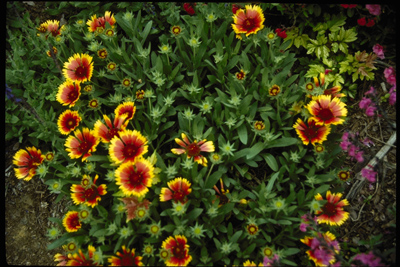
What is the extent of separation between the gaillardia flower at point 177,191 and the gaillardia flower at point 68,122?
73 cm

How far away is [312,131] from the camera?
204cm

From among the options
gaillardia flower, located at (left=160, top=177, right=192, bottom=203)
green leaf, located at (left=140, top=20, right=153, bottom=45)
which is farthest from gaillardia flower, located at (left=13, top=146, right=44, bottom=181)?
green leaf, located at (left=140, top=20, right=153, bottom=45)

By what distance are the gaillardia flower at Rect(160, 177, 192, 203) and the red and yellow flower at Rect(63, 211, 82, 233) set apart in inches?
20.0

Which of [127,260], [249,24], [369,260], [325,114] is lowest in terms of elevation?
[127,260]

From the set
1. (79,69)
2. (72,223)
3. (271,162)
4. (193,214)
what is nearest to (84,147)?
(72,223)

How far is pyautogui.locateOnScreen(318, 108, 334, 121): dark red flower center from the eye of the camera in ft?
6.45

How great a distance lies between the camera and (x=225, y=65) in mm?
2379

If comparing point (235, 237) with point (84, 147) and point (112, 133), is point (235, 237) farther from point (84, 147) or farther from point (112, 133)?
point (84, 147)

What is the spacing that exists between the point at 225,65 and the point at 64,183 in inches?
50.3

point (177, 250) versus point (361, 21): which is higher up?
point (361, 21)

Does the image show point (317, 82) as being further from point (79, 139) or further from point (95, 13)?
point (95, 13)

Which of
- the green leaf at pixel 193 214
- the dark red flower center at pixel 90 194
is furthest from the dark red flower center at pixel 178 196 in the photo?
the dark red flower center at pixel 90 194

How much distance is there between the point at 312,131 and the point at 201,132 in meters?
0.65
